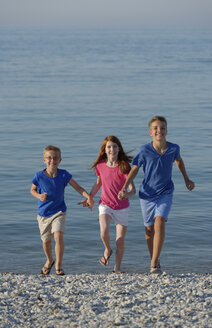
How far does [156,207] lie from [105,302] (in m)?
1.51

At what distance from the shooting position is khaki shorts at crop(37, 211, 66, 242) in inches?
280

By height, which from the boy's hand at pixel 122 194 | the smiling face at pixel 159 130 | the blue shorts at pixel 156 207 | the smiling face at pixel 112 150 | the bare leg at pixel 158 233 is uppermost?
the smiling face at pixel 159 130

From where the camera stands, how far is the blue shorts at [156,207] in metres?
7.00

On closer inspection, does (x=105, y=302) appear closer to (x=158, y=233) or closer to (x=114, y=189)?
(x=158, y=233)

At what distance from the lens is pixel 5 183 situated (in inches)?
→ 547

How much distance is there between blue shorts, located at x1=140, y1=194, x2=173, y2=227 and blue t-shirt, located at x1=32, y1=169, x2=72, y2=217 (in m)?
0.96

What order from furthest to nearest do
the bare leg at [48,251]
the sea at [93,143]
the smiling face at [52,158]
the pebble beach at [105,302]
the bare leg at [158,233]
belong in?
the sea at [93,143]
the bare leg at [48,251]
the smiling face at [52,158]
the bare leg at [158,233]
the pebble beach at [105,302]

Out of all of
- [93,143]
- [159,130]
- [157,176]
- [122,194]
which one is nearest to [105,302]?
[122,194]

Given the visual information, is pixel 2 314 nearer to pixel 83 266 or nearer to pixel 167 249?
pixel 83 266

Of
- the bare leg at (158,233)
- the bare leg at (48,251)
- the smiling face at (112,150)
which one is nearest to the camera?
the bare leg at (158,233)

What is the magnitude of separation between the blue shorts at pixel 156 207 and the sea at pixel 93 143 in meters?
1.95

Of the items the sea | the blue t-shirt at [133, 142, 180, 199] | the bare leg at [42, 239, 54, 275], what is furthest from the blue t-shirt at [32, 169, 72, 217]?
the sea

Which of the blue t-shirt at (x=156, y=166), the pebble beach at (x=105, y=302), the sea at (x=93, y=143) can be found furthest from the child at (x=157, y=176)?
the sea at (x=93, y=143)

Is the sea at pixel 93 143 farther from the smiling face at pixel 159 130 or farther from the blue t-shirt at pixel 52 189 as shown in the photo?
the smiling face at pixel 159 130
